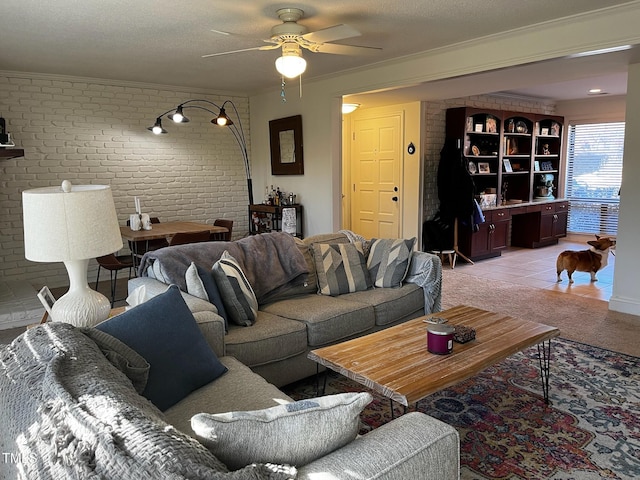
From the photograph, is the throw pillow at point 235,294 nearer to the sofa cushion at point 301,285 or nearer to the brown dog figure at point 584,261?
the sofa cushion at point 301,285

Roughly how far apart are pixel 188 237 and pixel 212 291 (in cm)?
194

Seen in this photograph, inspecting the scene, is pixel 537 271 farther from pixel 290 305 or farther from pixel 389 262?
pixel 290 305

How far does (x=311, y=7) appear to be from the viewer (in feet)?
10.3

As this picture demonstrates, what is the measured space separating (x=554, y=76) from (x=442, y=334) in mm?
3910

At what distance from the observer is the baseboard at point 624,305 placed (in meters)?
4.29

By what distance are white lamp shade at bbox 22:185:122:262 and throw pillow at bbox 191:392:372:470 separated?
1075 mm

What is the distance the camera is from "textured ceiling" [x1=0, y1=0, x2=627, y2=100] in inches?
121

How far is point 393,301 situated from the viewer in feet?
10.8

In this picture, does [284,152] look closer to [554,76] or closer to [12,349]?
[554,76]

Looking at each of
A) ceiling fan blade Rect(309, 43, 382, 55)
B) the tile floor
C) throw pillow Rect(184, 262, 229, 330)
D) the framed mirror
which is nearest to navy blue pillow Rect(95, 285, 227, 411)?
throw pillow Rect(184, 262, 229, 330)

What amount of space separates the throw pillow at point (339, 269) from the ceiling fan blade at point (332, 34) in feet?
4.84

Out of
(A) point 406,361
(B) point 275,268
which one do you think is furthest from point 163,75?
(A) point 406,361

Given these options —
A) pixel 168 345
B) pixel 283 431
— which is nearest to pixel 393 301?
pixel 168 345

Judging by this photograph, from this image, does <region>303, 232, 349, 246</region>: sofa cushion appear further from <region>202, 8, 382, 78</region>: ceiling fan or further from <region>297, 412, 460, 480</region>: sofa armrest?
<region>297, 412, 460, 480</region>: sofa armrest
